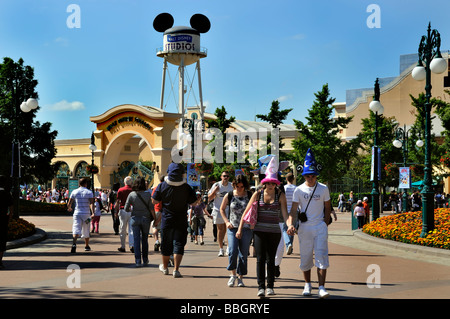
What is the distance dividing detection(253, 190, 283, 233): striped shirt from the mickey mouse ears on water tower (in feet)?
205

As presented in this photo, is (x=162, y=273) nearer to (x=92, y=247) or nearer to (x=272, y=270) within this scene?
(x=272, y=270)

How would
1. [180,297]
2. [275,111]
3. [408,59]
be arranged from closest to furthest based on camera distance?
[180,297]
[275,111]
[408,59]

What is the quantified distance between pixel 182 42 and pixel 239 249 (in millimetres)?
58553

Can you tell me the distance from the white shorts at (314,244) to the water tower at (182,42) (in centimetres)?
5895

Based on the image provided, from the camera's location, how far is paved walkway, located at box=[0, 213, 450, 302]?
8.46 meters

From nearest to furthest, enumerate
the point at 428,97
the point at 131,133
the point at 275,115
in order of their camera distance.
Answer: the point at 428,97 → the point at 275,115 → the point at 131,133

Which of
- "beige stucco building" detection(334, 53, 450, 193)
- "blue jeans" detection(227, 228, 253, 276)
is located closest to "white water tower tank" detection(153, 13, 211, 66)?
"beige stucco building" detection(334, 53, 450, 193)

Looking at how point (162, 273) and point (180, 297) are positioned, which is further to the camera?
point (162, 273)

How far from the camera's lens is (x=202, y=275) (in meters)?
10.5

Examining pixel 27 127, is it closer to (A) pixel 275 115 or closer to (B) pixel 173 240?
(A) pixel 275 115

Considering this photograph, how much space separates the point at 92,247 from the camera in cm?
1577
